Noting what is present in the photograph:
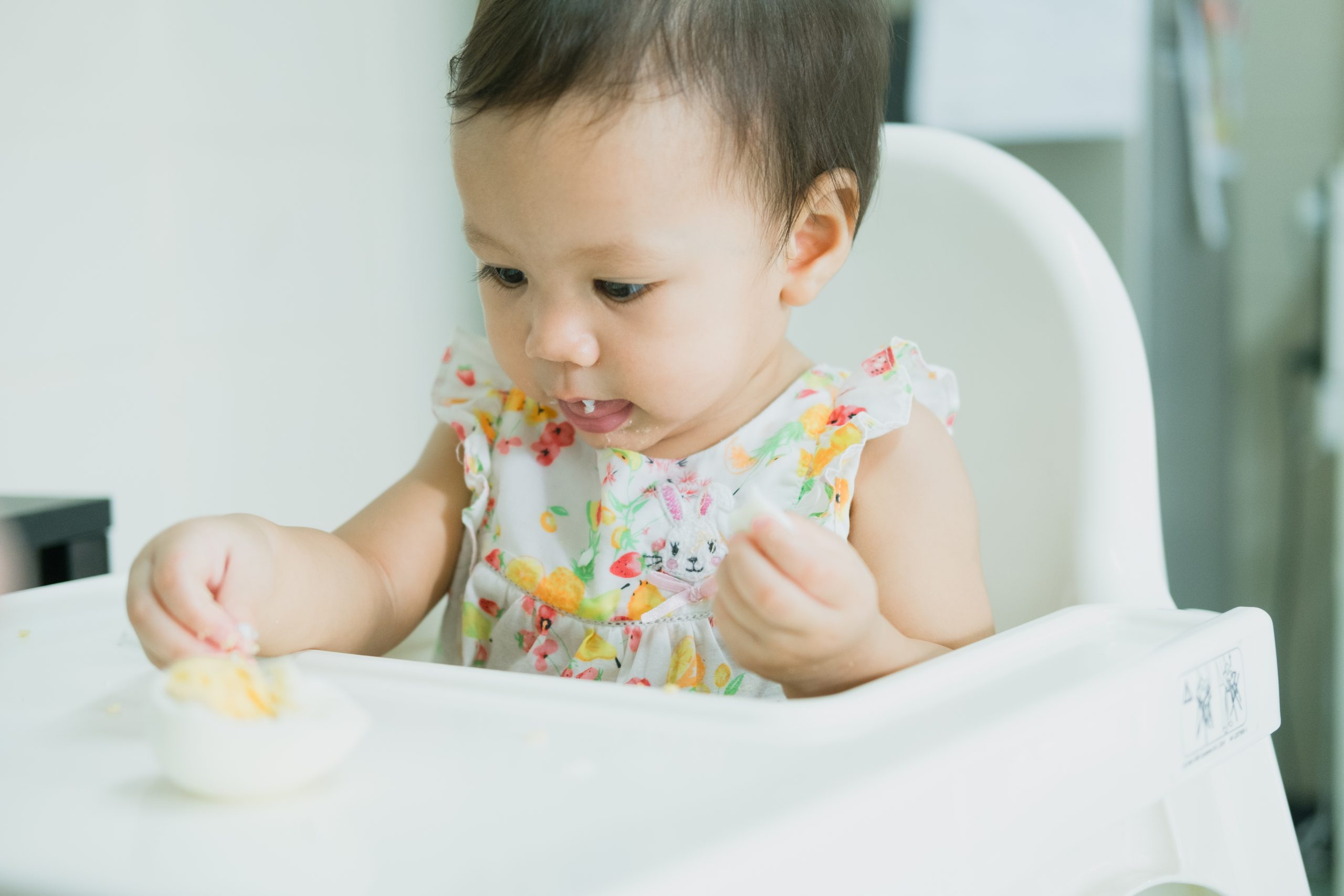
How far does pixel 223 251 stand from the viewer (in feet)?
4.34

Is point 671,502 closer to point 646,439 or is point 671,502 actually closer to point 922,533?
point 646,439

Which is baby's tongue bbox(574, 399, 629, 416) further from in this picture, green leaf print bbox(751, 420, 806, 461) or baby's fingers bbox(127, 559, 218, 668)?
baby's fingers bbox(127, 559, 218, 668)

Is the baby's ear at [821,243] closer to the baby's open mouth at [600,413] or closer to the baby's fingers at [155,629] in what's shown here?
the baby's open mouth at [600,413]

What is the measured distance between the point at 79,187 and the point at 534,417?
1.87ft

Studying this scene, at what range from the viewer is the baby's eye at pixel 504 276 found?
2.13ft

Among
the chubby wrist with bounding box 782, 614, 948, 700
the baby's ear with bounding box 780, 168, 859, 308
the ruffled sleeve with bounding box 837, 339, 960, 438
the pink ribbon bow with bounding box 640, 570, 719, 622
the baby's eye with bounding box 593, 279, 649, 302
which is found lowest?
the pink ribbon bow with bounding box 640, 570, 719, 622

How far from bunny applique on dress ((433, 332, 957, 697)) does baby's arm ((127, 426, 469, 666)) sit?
0.03 m

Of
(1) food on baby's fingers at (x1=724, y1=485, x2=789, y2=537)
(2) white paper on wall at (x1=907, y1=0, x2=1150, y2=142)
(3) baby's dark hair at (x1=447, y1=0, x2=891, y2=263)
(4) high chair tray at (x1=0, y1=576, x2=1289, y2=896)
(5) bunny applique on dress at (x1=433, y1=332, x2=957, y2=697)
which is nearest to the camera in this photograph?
Answer: (4) high chair tray at (x1=0, y1=576, x2=1289, y2=896)

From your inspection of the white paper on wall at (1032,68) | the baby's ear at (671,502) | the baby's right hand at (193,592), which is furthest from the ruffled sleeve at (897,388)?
the white paper on wall at (1032,68)

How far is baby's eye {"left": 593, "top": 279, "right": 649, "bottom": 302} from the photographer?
2.08 feet

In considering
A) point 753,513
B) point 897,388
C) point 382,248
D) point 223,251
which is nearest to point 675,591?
point 897,388

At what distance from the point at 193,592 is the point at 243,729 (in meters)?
0.17

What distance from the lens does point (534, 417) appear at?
81 cm

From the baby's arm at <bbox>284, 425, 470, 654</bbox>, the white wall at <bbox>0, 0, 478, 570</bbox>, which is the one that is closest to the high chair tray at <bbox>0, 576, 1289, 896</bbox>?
the baby's arm at <bbox>284, 425, 470, 654</bbox>
